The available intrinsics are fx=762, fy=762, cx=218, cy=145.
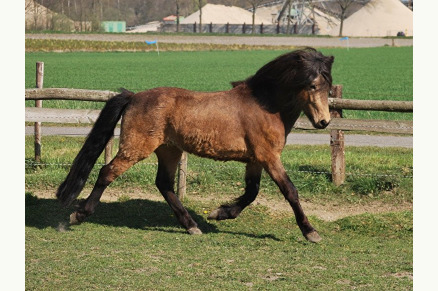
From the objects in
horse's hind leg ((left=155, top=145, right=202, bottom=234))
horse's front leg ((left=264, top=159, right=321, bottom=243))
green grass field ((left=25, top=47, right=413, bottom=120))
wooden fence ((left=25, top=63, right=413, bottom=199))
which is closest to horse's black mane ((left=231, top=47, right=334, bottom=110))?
horse's front leg ((left=264, top=159, right=321, bottom=243))

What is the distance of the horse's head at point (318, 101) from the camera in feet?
29.1

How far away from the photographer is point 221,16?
129000 mm

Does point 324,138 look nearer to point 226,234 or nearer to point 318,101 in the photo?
point 226,234

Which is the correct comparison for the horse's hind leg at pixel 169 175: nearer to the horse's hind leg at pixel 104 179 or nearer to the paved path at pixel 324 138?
the horse's hind leg at pixel 104 179

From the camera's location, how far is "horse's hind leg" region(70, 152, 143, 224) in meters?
9.43

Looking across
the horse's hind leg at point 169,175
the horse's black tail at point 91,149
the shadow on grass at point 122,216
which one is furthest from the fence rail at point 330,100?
the horse's hind leg at point 169,175

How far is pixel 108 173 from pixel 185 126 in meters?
1.14

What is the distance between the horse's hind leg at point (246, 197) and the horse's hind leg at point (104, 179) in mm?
1376

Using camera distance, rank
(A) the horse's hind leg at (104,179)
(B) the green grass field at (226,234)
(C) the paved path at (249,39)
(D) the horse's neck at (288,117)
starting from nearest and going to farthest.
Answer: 1. (B) the green grass field at (226,234)
2. (D) the horse's neck at (288,117)
3. (A) the horse's hind leg at (104,179)
4. (C) the paved path at (249,39)

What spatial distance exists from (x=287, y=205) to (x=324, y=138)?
7.12 meters

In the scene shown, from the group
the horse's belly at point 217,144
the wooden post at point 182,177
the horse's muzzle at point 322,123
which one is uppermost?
the horse's muzzle at point 322,123

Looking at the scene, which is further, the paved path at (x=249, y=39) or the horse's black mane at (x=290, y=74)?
the paved path at (x=249, y=39)

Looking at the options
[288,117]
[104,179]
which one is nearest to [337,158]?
[288,117]

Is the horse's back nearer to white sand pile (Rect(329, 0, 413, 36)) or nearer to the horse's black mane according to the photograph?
the horse's black mane
